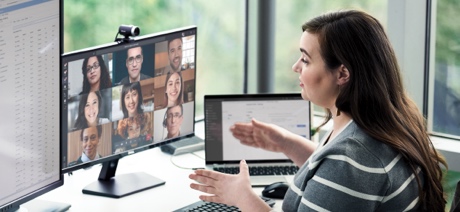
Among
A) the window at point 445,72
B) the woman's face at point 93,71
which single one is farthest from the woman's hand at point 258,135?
the window at point 445,72

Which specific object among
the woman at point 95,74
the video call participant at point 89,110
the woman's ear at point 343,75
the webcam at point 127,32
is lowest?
the video call participant at point 89,110

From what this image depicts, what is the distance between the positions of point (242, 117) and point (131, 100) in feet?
1.42

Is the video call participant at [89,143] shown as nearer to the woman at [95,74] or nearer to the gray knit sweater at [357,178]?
the woman at [95,74]

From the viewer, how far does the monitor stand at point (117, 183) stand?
261cm

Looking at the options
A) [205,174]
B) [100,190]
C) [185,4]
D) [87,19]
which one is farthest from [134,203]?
[185,4]

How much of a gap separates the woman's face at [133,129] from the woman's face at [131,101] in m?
0.03

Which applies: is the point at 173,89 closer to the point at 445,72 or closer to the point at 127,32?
the point at 127,32

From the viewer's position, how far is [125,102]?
263 cm

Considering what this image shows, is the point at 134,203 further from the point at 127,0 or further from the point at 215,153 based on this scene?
the point at 127,0

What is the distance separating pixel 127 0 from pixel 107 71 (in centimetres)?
75

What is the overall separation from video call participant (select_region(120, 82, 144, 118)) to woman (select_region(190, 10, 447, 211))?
438 millimetres

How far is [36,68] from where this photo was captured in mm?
2270

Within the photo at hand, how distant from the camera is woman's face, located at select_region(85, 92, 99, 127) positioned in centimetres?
253

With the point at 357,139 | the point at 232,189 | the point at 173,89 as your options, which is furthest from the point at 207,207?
the point at 357,139
